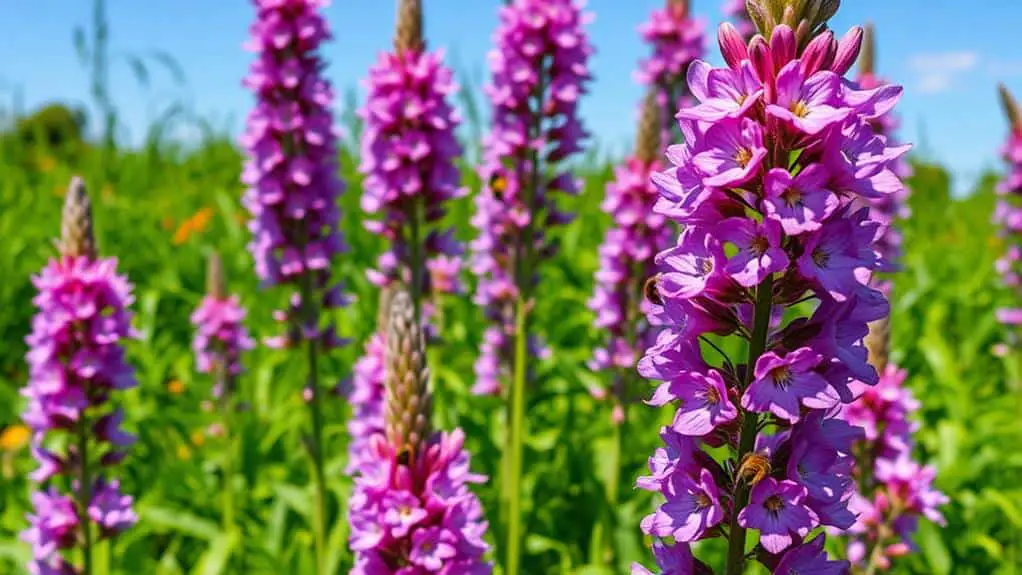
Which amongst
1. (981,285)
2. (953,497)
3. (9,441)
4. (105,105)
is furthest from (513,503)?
(981,285)

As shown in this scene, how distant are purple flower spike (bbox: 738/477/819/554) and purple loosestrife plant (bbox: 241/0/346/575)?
3.10 meters

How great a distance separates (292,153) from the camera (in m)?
4.70

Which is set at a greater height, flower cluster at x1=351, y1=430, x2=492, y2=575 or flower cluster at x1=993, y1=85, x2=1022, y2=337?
flower cluster at x1=993, y1=85, x2=1022, y2=337

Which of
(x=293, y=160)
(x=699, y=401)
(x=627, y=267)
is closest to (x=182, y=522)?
(x=293, y=160)

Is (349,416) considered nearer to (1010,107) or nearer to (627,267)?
(627,267)

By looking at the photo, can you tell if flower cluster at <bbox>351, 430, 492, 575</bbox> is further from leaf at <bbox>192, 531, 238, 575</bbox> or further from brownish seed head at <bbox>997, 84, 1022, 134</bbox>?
brownish seed head at <bbox>997, 84, 1022, 134</bbox>

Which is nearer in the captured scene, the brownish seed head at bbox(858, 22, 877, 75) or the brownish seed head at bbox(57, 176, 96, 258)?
the brownish seed head at bbox(57, 176, 96, 258)

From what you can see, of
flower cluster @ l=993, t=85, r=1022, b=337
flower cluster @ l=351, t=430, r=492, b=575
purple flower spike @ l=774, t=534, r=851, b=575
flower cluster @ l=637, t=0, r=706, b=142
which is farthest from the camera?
flower cluster @ l=993, t=85, r=1022, b=337

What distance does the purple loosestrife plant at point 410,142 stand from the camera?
4656mm

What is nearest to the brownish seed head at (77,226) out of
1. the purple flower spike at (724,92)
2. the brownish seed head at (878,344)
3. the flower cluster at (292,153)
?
the flower cluster at (292,153)

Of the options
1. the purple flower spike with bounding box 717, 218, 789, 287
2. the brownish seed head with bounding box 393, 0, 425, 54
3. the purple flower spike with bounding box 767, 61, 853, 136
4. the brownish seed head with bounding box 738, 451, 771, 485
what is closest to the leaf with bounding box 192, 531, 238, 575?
the brownish seed head with bounding box 393, 0, 425, 54

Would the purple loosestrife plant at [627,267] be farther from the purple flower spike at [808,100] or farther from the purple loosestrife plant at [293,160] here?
the purple flower spike at [808,100]

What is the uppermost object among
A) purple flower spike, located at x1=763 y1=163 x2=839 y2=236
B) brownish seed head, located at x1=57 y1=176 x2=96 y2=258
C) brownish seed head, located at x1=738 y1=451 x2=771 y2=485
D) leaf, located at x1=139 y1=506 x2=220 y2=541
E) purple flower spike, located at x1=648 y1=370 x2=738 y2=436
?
brownish seed head, located at x1=57 y1=176 x2=96 y2=258

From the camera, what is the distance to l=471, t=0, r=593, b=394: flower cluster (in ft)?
16.3
